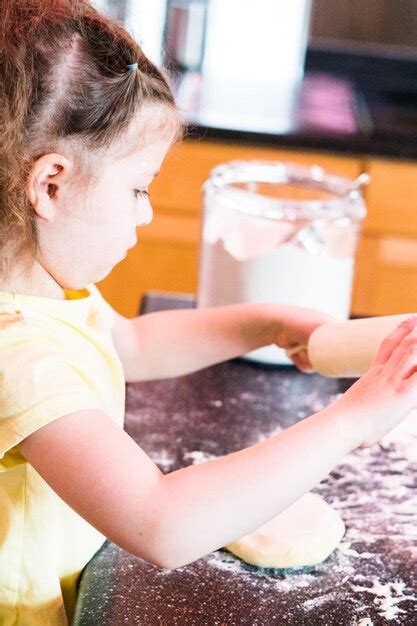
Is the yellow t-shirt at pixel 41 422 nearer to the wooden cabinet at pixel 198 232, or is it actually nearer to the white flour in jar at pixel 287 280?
the white flour in jar at pixel 287 280

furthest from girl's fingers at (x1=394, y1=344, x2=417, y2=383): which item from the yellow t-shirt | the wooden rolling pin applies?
the yellow t-shirt

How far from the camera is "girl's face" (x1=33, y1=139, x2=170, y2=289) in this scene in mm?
892

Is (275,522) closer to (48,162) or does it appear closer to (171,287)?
(48,162)

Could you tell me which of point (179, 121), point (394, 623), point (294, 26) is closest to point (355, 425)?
point (394, 623)

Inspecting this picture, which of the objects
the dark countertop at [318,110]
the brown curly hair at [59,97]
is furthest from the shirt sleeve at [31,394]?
the dark countertop at [318,110]

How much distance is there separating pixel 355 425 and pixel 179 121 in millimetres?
309

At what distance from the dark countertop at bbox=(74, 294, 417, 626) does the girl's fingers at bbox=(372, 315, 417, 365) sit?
196 mm

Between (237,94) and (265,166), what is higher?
(265,166)

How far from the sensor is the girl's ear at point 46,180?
86 centimetres

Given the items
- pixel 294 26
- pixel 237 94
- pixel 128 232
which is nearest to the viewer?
pixel 128 232

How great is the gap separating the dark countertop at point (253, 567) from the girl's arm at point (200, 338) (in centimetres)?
5

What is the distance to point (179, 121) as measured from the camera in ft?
3.10

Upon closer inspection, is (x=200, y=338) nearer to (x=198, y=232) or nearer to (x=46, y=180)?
(x=46, y=180)

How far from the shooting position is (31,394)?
0.84m
